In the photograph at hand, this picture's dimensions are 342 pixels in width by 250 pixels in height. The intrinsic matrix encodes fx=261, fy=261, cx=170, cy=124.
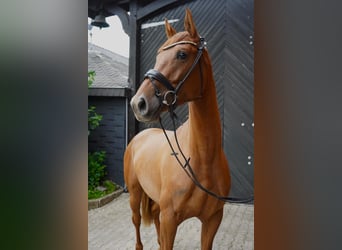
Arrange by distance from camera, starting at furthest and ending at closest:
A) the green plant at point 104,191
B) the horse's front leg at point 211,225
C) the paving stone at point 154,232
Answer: the green plant at point 104,191
the paving stone at point 154,232
the horse's front leg at point 211,225

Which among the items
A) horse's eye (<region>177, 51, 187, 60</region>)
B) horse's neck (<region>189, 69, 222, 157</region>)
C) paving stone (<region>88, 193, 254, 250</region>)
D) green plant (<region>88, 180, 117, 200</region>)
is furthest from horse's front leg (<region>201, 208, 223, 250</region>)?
green plant (<region>88, 180, 117, 200</region>)

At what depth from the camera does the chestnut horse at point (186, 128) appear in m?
0.80

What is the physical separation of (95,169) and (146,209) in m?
1.46

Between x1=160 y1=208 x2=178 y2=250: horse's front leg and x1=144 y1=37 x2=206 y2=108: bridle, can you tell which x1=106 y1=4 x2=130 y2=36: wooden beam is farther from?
x1=160 y1=208 x2=178 y2=250: horse's front leg

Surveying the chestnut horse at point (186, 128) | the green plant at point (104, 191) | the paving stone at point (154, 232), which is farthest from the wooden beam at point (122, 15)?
the chestnut horse at point (186, 128)

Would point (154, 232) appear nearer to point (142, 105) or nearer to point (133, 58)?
point (142, 105)

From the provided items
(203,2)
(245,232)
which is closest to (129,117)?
(203,2)

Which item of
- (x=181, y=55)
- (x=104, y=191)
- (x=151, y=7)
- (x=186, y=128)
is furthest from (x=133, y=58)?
(x=181, y=55)

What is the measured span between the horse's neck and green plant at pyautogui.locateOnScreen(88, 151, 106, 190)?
219 centimetres

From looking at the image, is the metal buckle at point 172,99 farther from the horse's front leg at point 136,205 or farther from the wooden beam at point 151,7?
the wooden beam at point 151,7
